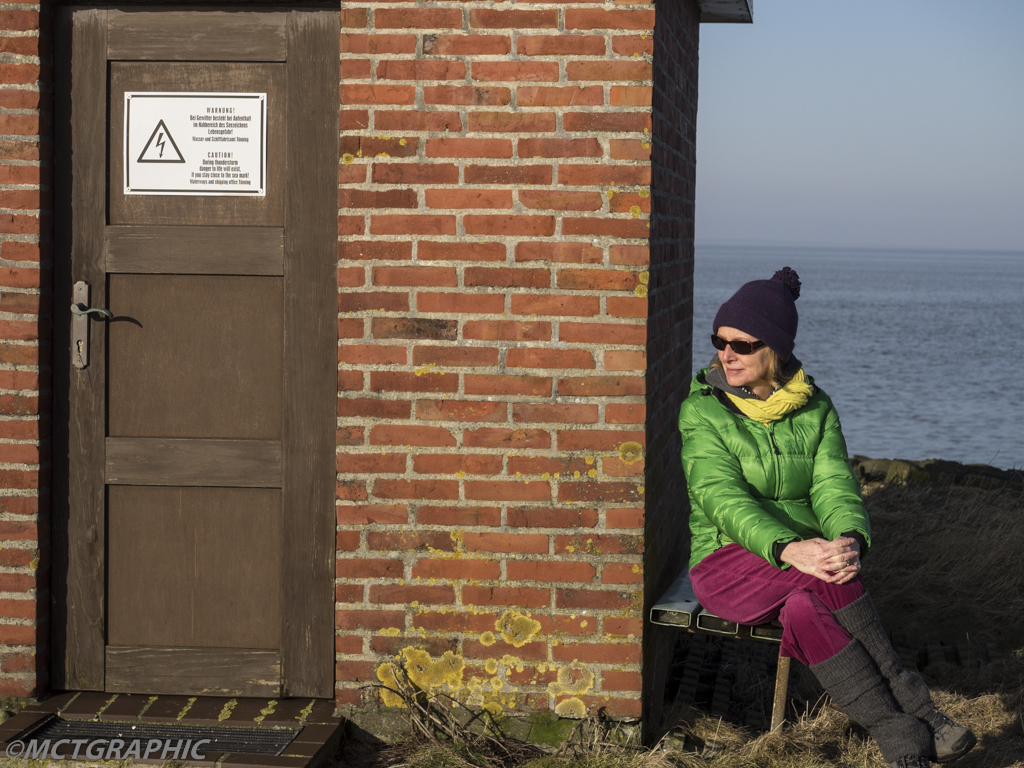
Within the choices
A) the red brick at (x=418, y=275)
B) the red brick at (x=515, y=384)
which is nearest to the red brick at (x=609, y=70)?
the red brick at (x=418, y=275)

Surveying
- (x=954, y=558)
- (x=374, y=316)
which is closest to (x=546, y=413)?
(x=374, y=316)

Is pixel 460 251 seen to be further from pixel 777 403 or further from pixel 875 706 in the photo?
pixel 875 706

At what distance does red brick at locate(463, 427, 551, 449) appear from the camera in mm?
3754

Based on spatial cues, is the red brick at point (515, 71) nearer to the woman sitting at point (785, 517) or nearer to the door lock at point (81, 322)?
the woman sitting at point (785, 517)

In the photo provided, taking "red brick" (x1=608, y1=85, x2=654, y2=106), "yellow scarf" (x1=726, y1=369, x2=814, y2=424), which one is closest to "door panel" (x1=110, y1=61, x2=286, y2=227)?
"red brick" (x1=608, y1=85, x2=654, y2=106)

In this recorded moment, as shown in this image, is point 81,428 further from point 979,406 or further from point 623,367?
point 979,406

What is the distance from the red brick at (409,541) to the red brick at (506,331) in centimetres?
71

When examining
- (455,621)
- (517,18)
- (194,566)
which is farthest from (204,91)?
(455,621)

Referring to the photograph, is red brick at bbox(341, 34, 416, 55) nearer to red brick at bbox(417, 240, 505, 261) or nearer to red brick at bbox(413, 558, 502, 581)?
red brick at bbox(417, 240, 505, 261)

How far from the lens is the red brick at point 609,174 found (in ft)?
12.0

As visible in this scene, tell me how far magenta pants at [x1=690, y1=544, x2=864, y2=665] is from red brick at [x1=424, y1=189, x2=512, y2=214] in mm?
1430

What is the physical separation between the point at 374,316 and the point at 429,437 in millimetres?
463

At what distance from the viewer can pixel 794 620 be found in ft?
11.5

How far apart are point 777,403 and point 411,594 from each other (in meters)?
1.44
